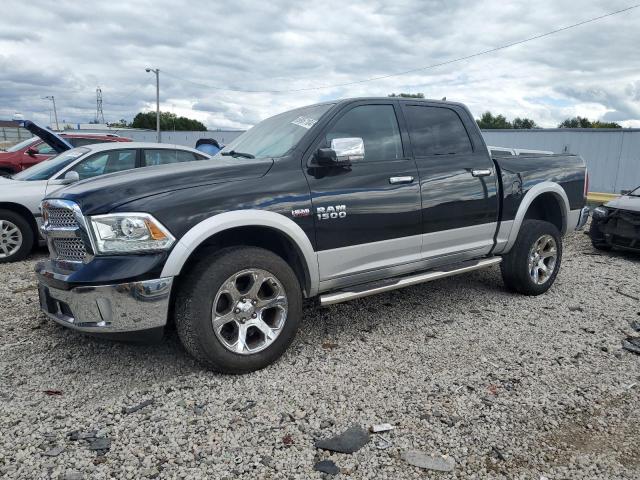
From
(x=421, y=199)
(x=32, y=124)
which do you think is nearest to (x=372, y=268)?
(x=421, y=199)

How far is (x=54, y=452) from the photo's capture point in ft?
8.28

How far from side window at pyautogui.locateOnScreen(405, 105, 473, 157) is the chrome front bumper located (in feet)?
7.90

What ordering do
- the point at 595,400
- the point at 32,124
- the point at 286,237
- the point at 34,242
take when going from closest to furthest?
the point at 595,400 < the point at 286,237 < the point at 34,242 < the point at 32,124

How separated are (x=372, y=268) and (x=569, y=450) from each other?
179 cm

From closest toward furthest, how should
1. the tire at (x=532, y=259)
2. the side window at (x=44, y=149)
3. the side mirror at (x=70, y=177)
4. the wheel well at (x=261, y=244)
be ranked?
1. the wheel well at (x=261, y=244)
2. the tire at (x=532, y=259)
3. the side mirror at (x=70, y=177)
4. the side window at (x=44, y=149)

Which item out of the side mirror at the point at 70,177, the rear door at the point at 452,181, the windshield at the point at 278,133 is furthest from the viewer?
the side mirror at the point at 70,177

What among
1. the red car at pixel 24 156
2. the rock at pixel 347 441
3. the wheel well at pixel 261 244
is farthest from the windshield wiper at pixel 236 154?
the red car at pixel 24 156

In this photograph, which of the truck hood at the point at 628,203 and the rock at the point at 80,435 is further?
the truck hood at the point at 628,203

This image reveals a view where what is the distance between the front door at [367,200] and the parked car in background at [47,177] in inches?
132

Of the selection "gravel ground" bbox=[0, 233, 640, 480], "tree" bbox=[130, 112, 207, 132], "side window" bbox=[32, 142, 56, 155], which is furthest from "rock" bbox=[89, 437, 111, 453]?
"tree" bbox=[130, 112, 207, 132]

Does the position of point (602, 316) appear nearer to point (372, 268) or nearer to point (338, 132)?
point (372, 268)

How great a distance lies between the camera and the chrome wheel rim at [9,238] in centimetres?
630

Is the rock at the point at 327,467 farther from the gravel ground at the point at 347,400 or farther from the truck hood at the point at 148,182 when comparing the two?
the truck hood at the point at 148,182

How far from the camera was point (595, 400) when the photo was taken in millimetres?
3096
